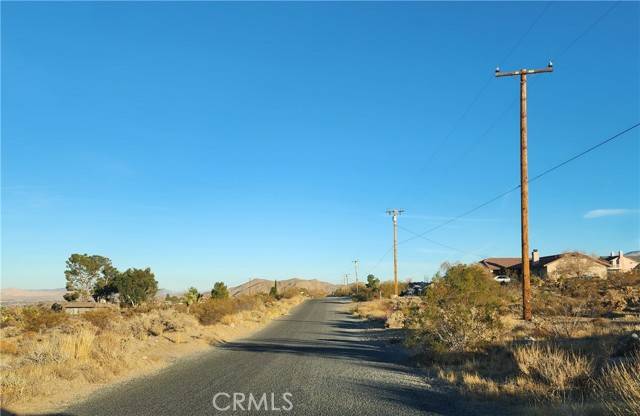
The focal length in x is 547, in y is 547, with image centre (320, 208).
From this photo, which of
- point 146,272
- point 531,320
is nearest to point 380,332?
point 531,320

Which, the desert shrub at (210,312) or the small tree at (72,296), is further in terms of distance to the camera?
the small tree at (72,296)

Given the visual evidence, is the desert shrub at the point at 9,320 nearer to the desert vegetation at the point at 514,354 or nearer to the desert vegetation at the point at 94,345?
the desert vegetation at the point at 94,345

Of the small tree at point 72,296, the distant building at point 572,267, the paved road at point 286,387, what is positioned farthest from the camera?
the small tree at point 72,296

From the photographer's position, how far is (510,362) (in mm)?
13992

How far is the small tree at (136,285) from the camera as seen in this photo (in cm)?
7312

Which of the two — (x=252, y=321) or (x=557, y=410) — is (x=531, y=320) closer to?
(x=557, y=410)

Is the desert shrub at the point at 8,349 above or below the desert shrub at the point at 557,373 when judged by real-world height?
below

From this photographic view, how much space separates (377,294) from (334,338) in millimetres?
58963

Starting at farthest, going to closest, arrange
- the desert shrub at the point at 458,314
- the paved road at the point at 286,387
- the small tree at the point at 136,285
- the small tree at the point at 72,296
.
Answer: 1. the small tree at the point at 72,296
2. the small tree at the point at 136,285
3. the desert shrub at the point at 458,314
4. the paved road at the point at 286,387

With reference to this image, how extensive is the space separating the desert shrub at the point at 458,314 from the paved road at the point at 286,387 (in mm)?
1414

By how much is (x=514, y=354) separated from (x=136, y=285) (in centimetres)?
6750

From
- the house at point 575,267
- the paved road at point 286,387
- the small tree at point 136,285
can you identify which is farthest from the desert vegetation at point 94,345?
the house at point 575,267

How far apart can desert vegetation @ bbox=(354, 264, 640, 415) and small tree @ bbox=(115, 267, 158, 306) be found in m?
57.9

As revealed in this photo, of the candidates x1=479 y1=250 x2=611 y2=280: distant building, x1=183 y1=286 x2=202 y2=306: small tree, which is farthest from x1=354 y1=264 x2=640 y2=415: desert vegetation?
x1=479 y1=250 x2=611 y2=280: distant building
